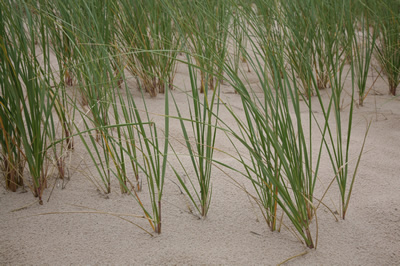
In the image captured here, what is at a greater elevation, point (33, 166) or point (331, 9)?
point (331, 9)

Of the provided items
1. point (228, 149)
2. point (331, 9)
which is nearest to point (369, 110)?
point (331, 9)

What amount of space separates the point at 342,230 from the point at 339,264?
0.53 ft

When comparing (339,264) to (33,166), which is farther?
(33,166)

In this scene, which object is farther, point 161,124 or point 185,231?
point 161,124

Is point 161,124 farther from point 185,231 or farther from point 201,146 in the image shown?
point 185,231

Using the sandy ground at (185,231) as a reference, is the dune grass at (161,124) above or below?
above

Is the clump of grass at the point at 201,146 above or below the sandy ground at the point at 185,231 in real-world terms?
above

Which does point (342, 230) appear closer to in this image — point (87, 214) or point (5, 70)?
point (87, 214)

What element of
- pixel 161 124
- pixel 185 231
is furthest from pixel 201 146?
pixel 161 124

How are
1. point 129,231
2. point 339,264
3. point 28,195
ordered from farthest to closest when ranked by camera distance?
point 28,195, point 129,231, point 339,264

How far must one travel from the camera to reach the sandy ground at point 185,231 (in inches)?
45.4

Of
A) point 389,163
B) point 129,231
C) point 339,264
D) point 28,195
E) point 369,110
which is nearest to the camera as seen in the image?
point 339,264

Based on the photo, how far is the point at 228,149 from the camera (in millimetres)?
1804

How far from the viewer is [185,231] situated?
49.7 inches
